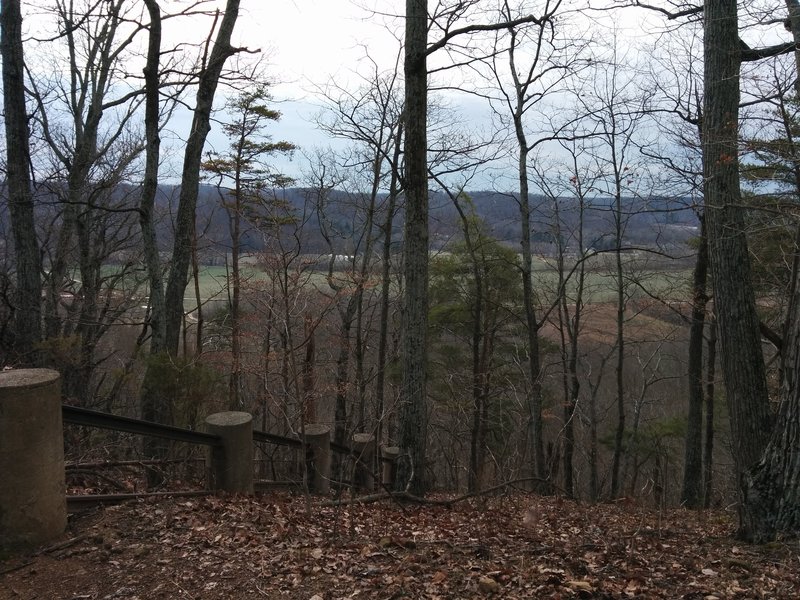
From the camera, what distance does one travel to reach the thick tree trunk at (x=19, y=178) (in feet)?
25.7

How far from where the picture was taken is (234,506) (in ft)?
16.4

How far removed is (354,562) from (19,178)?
7527mm

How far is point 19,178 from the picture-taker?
8055 mm

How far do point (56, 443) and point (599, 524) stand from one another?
4.98m

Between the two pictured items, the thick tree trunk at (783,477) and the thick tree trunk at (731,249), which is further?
the thick tree trunk at (731,249)

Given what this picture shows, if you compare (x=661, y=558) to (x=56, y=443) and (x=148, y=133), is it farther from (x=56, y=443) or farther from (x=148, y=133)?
(x=148, y=133)

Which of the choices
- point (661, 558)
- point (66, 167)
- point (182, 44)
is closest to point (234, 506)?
point (661, 558)

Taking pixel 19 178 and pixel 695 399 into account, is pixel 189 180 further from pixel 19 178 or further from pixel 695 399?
pixel 695 399

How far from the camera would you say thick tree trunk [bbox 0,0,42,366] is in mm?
7832

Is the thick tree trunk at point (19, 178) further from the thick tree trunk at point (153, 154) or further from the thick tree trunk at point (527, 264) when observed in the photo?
the thick tree trunk at point (527, 264)

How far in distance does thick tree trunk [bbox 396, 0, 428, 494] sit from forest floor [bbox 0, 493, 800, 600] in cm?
253

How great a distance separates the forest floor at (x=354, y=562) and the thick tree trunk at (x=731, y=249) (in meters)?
1.28

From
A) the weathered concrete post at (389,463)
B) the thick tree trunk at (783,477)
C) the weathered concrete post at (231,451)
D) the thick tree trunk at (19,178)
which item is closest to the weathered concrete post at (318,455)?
the weathered concrete post at (389,463)

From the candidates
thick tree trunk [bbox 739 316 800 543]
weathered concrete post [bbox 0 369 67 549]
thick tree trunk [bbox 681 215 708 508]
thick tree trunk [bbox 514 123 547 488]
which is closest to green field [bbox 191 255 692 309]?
thick tree trunk [bbox 681 215 708 508]
